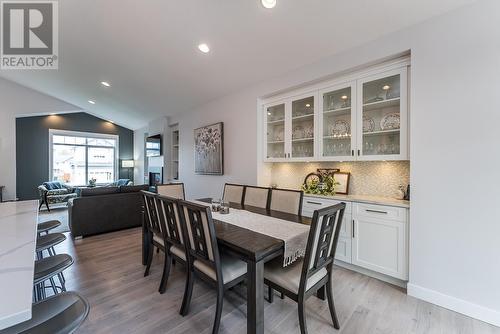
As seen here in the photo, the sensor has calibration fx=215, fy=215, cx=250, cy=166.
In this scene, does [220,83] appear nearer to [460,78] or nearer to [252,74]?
[252,74]

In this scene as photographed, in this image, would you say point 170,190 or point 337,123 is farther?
point 170,190

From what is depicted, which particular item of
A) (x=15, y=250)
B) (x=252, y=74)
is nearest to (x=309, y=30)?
(x=252, y=74)

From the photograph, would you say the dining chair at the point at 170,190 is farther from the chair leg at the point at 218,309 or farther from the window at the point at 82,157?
the window at the point at 82,157

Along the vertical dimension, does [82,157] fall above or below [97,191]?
above

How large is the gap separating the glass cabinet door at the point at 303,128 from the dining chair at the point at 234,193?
3.11 ft

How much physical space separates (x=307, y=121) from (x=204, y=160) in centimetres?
249

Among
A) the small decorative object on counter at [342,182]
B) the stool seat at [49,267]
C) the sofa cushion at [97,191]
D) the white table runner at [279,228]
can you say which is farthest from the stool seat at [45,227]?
the small decorative object on counter at [342,182]

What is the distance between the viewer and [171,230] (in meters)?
2.08

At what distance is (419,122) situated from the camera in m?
2.10

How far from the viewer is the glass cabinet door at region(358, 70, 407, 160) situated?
2.30 m

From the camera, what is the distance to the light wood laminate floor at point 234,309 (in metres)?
1.70

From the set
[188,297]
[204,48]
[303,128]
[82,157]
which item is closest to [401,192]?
[303,128]

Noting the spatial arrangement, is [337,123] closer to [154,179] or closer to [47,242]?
[47,242]

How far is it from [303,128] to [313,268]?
224 cm
